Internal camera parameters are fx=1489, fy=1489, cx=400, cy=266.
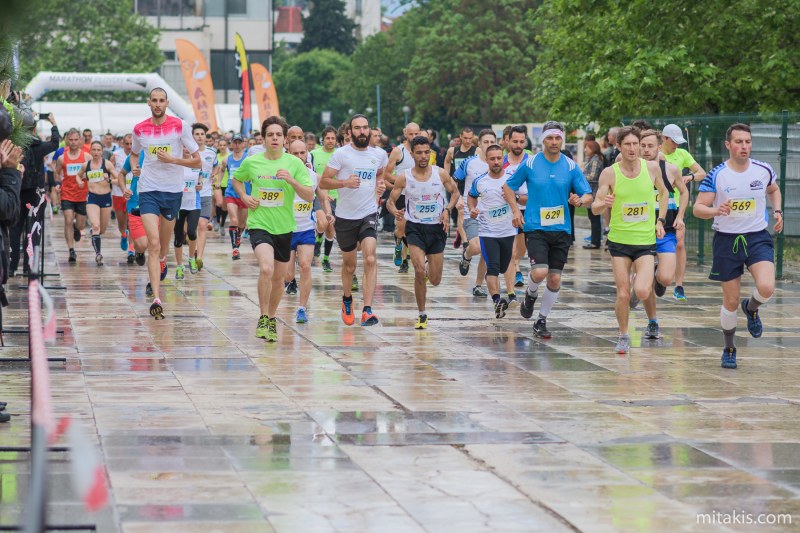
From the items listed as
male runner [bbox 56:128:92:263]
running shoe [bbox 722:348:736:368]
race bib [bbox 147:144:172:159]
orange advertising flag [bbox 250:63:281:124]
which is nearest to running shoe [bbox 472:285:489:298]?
race bib [bbox 147:144:172:159]

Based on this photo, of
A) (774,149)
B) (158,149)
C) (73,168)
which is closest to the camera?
(158,149)

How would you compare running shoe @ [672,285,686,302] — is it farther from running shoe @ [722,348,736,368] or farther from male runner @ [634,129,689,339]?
running shoe @ [722,348,736,368]

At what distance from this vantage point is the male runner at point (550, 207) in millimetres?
13336

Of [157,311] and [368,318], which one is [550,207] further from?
[157,311]

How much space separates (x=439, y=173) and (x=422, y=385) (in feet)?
15.7

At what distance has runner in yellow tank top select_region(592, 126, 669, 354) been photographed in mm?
12141

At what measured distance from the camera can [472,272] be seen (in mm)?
20609

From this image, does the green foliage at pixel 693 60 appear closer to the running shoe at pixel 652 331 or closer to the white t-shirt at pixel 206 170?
the white t-shirt at pixel 206 170

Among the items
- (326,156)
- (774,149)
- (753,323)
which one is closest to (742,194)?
(753,323)

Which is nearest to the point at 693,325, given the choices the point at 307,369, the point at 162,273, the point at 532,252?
the point at 532,252

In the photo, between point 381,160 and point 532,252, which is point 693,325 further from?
point 381,160

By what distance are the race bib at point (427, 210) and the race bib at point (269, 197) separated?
1.71 metres

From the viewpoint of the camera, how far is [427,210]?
14.0 m

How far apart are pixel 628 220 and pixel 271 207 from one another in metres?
3.01
